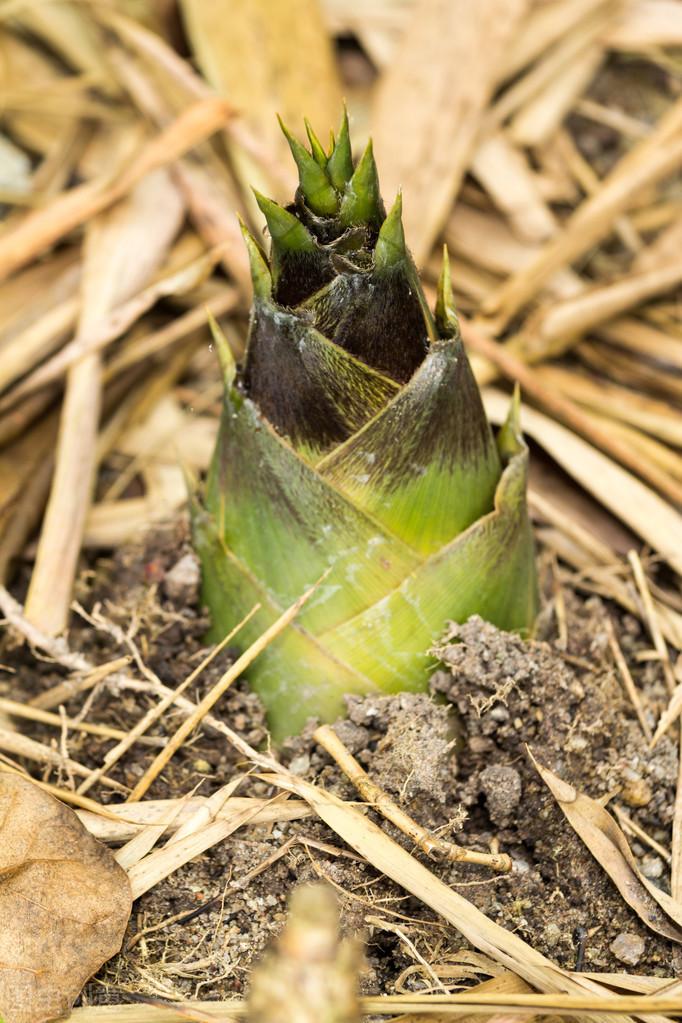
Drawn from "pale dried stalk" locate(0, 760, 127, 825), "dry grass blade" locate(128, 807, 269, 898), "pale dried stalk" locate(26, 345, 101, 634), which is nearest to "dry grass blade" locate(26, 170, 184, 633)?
"pale dried stalk" locate(26, 345, 101, 634)

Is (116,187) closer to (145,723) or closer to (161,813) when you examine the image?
(145,723)

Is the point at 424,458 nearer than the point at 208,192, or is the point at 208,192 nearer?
the point at 424,458

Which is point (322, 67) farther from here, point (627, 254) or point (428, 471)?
point (428, 471)

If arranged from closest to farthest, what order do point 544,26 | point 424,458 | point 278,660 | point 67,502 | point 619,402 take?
point 424,458 → point 278,660 → point 67,502 → point 619,402 → point 544,26

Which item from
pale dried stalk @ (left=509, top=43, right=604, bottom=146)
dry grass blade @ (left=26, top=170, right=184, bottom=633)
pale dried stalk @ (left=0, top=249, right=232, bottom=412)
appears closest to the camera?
dry grass blade @ (left=26, top=170, right=184, bottom=633)

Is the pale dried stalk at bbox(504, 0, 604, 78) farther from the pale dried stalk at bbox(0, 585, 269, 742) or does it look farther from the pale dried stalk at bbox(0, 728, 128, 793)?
the pale dried stalk at bbox(0, 728, 128, 793)

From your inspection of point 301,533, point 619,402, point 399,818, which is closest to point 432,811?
point 399,818

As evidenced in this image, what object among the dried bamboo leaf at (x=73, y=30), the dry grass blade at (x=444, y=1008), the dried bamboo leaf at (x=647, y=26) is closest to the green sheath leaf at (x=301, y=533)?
the dry grass blade at (x=444, y=1008)
